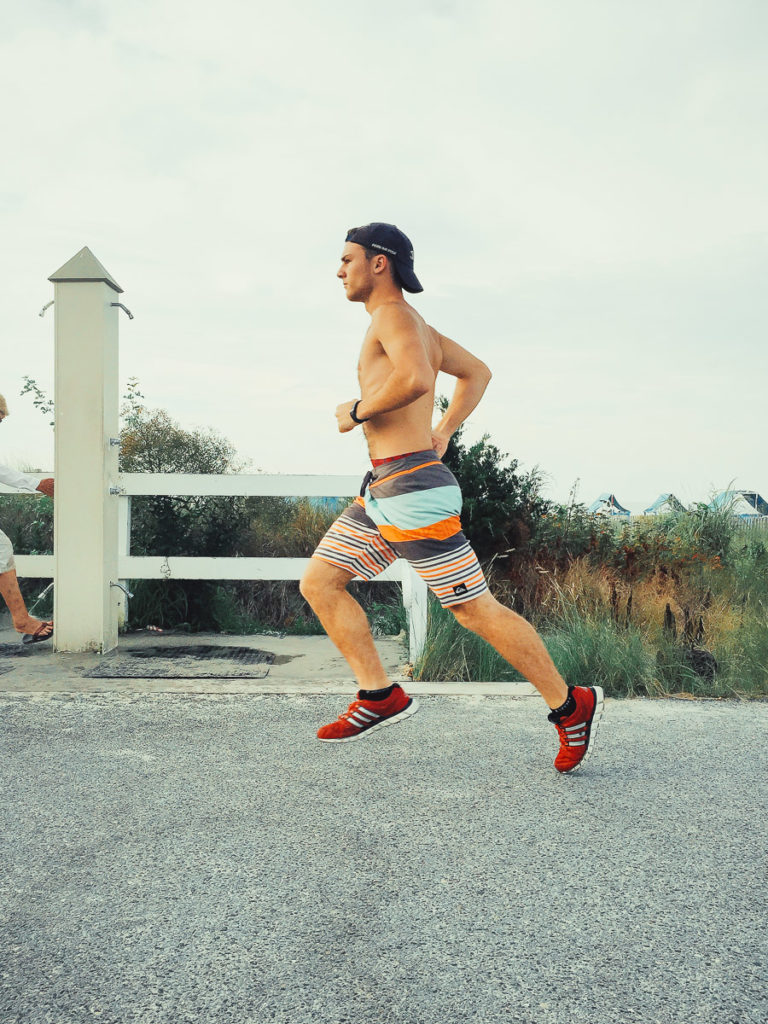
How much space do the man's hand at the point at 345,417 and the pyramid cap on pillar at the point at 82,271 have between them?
3.72 meters

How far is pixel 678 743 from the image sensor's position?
439 centimetres

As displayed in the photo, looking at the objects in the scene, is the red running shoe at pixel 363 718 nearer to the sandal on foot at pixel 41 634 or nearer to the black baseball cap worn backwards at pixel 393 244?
the black baseball cap worn backwards at pixel 393 244

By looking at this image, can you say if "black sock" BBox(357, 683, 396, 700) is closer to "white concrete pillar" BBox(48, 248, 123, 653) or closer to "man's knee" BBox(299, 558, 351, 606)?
"man's knee" BBox(299, 558, 351, 606)

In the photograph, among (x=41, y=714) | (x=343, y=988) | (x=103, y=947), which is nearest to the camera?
(x=343, y=988)

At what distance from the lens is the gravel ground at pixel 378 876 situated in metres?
2.08

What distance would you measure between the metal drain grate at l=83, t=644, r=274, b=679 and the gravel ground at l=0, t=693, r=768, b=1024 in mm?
1165

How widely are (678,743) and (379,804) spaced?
5.86 ft

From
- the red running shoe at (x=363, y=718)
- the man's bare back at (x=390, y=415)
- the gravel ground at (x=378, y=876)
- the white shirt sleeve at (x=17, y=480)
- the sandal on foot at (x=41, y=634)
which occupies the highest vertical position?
the man's bare back at (x=390, y=415)

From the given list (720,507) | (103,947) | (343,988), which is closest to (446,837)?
(343,988)

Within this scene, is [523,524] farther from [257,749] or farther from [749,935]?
[749,935]

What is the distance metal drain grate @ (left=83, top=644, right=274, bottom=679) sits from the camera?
225 inches

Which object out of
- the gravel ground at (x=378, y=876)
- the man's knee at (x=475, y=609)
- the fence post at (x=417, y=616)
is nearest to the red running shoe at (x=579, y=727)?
the gravel ground at (x=378, y=876)

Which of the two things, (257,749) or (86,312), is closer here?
(257,749)

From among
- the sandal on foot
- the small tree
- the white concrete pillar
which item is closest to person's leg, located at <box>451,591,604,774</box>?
the white concrete pillar
